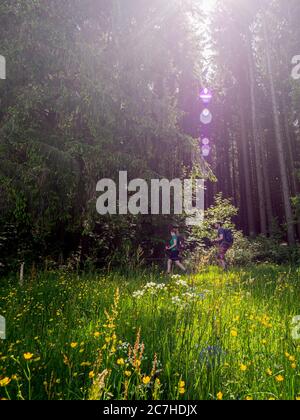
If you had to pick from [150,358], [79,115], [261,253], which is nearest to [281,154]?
[261,253]

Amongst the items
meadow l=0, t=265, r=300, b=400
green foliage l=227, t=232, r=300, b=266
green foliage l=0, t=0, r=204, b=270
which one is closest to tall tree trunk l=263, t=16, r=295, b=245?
green foliage l=227, t=232, r=300, b=266

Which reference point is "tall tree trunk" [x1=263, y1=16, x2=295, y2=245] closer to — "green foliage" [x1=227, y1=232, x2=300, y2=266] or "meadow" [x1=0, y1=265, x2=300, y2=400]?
"green foliage" [x1=227, y1=232, x2=300, y2=266]

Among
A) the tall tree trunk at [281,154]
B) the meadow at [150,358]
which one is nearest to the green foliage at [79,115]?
the meadow at [150,358]

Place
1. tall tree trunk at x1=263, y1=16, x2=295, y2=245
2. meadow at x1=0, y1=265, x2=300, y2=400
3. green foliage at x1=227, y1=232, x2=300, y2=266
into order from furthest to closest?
tall tree trunk at x1=263, y1=16, x2=295, y2=245 → green foliage at x1=227, y1=232, x2=300, y2=266 → meadow at x1=0, y1=265, x2=300, y2=400

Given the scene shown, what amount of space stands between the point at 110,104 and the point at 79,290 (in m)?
6.20

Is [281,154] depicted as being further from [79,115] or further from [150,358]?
[150,358]

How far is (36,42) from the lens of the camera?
9531 millimetres

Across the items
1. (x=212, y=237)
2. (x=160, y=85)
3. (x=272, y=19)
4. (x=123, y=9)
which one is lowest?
(x=212, y=237)

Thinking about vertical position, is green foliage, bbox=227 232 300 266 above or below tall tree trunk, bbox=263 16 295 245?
below

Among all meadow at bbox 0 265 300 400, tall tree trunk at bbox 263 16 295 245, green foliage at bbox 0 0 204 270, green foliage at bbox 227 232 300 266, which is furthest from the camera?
tall tree trunk at bbox 263 16 295 245
